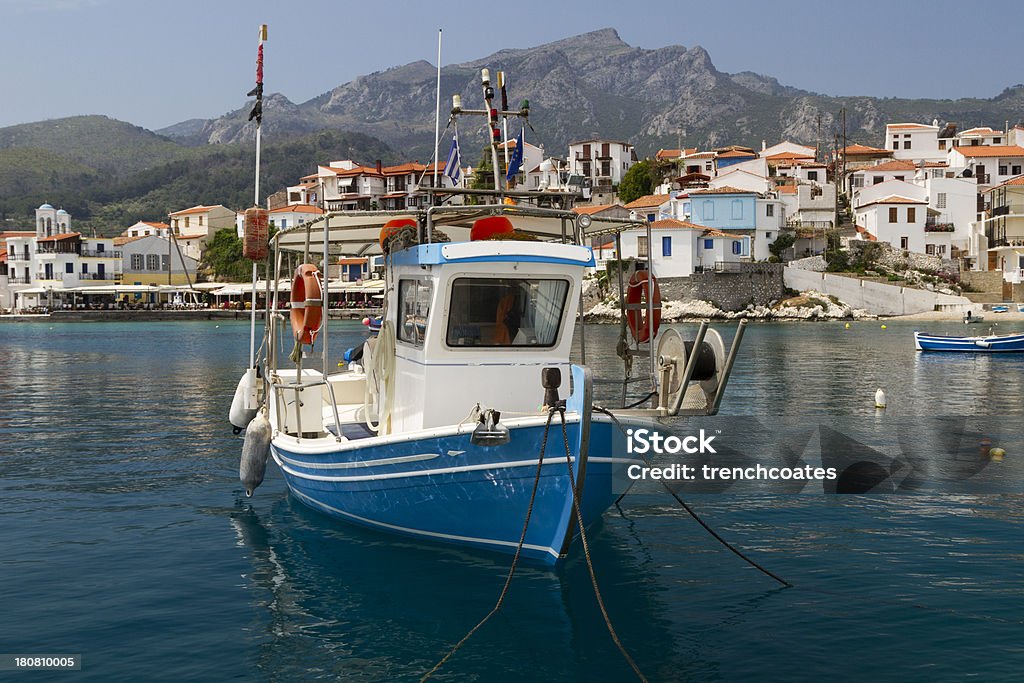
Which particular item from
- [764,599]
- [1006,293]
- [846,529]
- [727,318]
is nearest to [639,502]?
Answer: [846,529]

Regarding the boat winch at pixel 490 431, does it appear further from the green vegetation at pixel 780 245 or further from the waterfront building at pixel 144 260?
the waterfront building at pixel 144 260

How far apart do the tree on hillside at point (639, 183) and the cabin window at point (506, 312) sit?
3424 inches

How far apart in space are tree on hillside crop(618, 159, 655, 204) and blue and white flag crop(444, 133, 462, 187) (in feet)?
278

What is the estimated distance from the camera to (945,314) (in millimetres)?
69938

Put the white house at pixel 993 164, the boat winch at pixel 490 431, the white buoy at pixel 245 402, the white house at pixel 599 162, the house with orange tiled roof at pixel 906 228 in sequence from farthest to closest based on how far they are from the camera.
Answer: the white house at pixel 599 162
the white house at pixel 993 164
the house with orange tiled roof at pixel 906 228
the white buoy at pixel 245 402
the boat winch at pixel 490 431

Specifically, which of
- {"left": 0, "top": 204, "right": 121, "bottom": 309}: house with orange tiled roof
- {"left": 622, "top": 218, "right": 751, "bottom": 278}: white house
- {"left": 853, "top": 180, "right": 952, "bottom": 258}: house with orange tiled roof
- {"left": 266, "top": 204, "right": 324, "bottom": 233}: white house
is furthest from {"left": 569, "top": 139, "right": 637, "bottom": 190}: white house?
{"left": 0, "top": 204, "right": 121, "bottom": 309}: house with orange tiled roof

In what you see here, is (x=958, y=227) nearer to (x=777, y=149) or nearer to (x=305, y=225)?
(x=777, y=149)

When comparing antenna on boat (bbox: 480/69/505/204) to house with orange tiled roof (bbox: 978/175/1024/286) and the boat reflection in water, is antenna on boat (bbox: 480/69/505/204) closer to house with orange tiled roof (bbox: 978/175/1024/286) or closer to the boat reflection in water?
the boat reflection in water

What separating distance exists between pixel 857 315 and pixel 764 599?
6761 cm

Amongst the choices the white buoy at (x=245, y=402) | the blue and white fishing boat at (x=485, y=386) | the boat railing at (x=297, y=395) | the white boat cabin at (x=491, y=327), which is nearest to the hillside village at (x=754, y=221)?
the white buoy at (x=245, y=402)

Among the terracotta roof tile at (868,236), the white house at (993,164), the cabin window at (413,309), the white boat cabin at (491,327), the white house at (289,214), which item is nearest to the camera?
the white boat cabin at (491,327)

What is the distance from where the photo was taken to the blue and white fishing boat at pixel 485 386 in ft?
30.7

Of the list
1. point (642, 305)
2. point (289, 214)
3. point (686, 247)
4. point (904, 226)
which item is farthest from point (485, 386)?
point (289, 214)

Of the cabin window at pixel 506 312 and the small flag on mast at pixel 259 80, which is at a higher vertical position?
the small flag on mast at pixel 259 80
